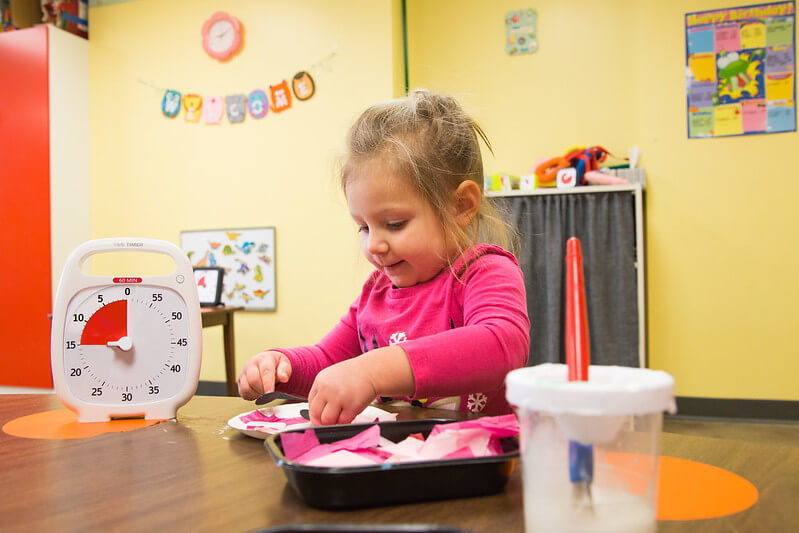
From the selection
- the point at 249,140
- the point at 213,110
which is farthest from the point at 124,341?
the point at 213,110

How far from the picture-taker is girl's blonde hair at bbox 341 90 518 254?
0.82 metres

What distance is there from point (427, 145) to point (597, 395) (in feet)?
2.00

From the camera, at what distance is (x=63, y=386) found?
2.45 feet

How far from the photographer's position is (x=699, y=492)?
17.7 inches

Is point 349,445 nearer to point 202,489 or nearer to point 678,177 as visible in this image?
point 202,489

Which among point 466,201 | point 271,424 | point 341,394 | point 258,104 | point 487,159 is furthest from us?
point 258,104

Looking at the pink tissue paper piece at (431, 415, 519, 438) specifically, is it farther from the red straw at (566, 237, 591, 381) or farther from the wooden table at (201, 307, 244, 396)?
the wooden table at (201, 307, 244, 396)

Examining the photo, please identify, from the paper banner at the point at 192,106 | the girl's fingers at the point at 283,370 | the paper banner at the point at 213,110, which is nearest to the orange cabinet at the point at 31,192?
the paper banner at the point at 192,106

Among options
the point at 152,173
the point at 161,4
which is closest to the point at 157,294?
the point at 152,173

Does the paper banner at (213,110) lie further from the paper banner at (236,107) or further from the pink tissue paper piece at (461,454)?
the pink tissue paper piece at (461,454)

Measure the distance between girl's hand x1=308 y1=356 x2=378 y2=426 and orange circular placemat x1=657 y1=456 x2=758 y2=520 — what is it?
0.81ft

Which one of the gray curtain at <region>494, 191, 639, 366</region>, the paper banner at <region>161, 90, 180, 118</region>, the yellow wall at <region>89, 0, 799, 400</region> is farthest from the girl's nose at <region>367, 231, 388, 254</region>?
the paper banner at <region>161, 90, 180, 118</region>

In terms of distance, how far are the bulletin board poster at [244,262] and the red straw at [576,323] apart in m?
2.99

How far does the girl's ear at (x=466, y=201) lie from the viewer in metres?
0.86
